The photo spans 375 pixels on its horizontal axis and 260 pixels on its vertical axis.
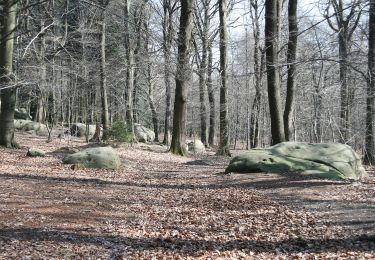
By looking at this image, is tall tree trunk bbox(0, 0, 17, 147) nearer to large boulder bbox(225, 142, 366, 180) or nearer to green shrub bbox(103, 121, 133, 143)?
green shrub bbox(103, 121, 133, 143)

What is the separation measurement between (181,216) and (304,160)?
677cm

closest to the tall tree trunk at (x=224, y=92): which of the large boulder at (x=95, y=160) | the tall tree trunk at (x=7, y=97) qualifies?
the large boulder at (x=95, y=160)

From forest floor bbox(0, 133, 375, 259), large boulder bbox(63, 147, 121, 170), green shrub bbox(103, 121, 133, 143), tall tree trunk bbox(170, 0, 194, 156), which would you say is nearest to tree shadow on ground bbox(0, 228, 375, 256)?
forest floor bbox(0, 133, 375, 259)

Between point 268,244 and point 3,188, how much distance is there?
6554mm

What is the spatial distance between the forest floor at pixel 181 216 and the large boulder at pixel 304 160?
25.2 inches

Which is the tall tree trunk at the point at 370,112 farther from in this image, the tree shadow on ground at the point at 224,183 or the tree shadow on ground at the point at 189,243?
the tree shadow on ground at the point at 189,243

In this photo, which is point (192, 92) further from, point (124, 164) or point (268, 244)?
point (268, 244)

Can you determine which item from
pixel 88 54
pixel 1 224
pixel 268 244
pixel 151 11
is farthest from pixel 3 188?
pixel 151 11

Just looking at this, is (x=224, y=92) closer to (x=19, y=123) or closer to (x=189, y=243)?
(x=19, y=123)

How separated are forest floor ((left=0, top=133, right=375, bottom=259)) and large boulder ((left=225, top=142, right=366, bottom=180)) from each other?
641 mm

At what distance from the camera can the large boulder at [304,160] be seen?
44.8ft

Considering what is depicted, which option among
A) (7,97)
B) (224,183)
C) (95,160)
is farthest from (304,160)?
(7,97)

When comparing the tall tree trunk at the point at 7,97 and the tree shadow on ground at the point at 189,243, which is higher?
the tall tree trunk at the point at 7,97

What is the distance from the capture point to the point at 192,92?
1554 inches
